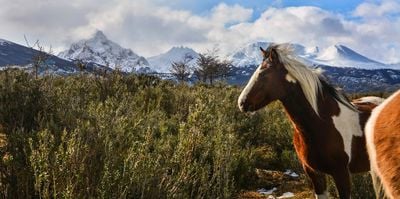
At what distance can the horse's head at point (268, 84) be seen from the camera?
483 cm

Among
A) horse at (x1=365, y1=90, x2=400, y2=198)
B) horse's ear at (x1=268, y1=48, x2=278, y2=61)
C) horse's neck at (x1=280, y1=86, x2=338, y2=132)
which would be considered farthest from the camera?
horse's ear at (x1=268, y1=48, x2=278, y2=61)

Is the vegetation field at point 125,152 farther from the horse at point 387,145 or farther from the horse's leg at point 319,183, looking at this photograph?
the horse at point 387,145

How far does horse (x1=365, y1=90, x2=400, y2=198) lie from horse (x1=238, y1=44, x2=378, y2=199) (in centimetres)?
307

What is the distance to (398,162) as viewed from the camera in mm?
1358

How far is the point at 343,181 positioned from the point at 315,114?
2.36 ft

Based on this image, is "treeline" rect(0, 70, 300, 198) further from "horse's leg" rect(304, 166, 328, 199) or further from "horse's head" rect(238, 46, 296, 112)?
"horse's leg" rect(304, 166, 328, 199)

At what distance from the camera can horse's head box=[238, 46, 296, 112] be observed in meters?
4.83

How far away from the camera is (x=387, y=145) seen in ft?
4.62

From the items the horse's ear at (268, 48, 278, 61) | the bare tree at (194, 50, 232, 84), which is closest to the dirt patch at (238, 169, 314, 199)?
the horse's ear at (268, 48, 278, 61)

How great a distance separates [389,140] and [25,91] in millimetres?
4946

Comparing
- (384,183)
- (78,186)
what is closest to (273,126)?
(78,186)

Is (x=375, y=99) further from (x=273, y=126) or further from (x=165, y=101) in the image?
(x=165, y=101)

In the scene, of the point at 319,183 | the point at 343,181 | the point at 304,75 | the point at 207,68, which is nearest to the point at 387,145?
the point at 343,181

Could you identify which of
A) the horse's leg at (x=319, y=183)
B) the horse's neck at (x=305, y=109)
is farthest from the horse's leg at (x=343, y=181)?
the horse's neck at (x=305, y=109)
